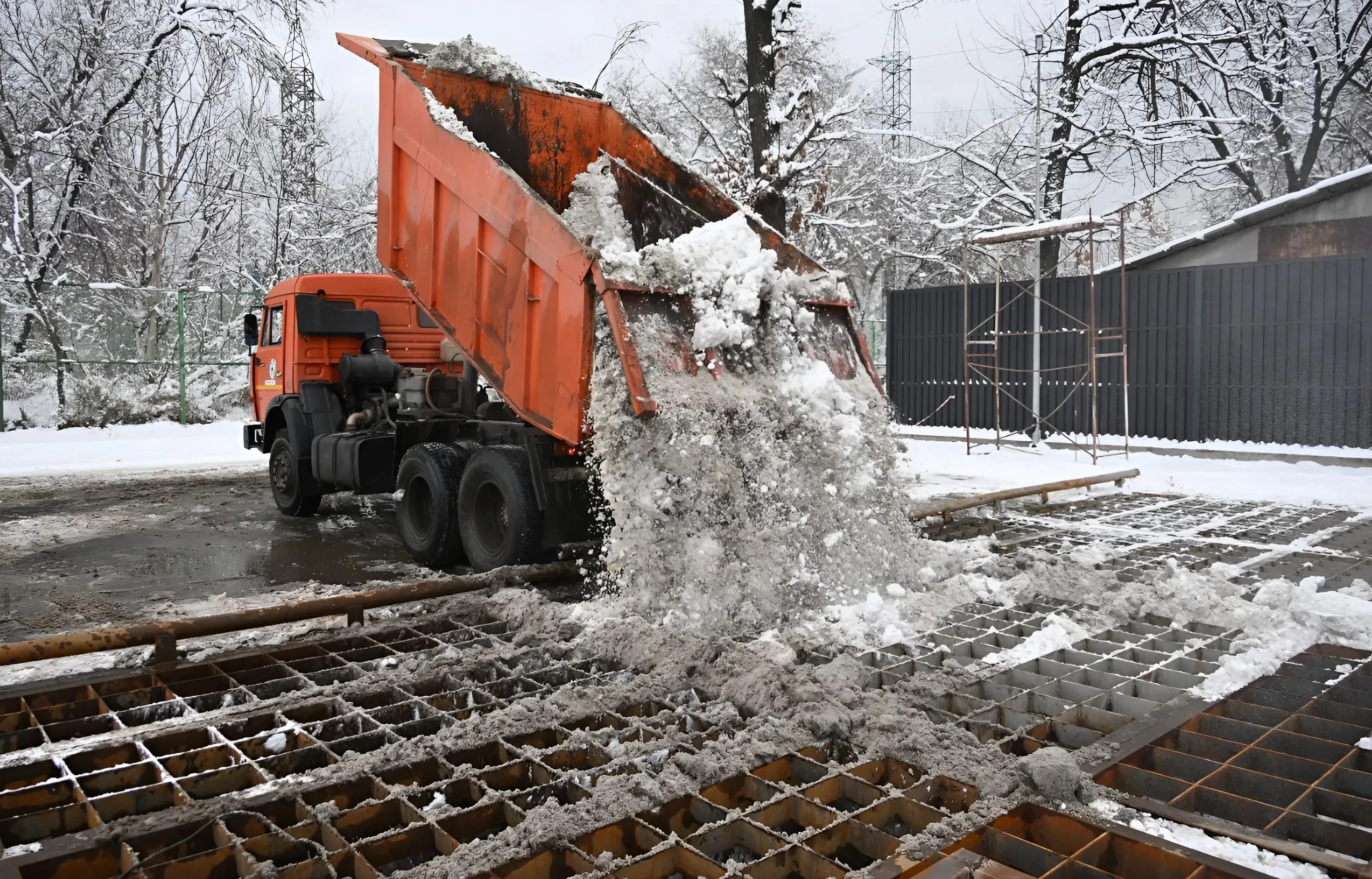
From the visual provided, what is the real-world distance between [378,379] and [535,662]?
5.65m

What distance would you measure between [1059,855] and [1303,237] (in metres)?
16.7

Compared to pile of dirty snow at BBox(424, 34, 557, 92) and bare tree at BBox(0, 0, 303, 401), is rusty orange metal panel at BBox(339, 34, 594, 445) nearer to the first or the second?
pile of dirty snow at BBox(424, 34, 557, 92)

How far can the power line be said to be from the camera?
20344 millimetres

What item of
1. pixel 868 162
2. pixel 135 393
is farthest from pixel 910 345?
pixel 135 393

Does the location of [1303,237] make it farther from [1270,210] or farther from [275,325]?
[275,325]

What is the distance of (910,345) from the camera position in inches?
822

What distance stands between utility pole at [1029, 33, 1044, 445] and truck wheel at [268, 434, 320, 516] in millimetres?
11139

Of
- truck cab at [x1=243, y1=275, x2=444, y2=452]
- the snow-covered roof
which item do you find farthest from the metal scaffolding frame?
truck cab at [x1=243, y1=275, x2=444, y2=452]

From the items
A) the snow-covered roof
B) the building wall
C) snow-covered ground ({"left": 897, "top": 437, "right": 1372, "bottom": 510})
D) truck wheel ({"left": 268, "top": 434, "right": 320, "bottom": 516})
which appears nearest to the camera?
truck wheel ({"left": 268, "top": 434, "right": 320, "bottom": 516})

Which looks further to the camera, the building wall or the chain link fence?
the chain link fence

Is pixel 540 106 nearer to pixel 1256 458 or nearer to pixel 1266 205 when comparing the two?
pixel 1256 458

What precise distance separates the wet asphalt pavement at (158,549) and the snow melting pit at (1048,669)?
168 inches

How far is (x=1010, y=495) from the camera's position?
9578mm

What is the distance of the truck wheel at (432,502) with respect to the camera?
24.5 feet
